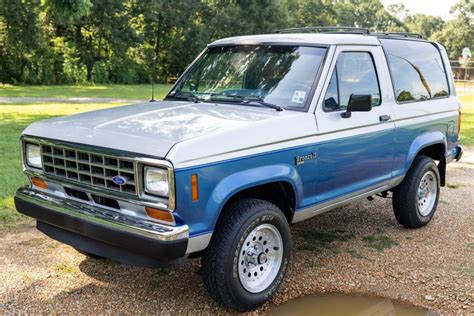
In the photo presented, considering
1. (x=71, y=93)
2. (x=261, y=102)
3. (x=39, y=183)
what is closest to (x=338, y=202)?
(x=261, y=102)

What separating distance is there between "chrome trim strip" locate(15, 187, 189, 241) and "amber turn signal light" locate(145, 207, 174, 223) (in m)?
0.05

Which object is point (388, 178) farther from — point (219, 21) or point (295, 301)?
point (219, 21)

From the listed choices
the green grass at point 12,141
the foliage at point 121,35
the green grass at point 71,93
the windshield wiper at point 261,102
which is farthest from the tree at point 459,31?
the windshield wiper at point 261,102

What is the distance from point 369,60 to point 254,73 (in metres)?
1.23

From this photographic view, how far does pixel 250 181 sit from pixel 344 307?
133 cm

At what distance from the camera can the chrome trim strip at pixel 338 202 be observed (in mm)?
4403

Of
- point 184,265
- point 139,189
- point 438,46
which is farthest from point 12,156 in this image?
point 438,46

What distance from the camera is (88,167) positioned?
3762 mm

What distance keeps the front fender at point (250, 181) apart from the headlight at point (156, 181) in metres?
0.32

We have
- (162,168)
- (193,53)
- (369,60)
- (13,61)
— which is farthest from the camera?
(193,53)

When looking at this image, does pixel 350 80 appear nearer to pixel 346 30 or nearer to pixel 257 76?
pixel 257 76

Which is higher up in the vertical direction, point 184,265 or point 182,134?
point 182,134

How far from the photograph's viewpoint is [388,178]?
5.34m

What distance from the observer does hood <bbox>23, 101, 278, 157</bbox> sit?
3.48m
